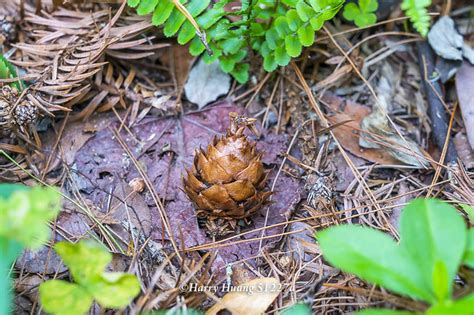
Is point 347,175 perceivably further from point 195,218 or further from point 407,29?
point 407,29

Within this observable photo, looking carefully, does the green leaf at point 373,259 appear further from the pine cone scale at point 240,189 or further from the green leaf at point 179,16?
the green leaf at point 179,16

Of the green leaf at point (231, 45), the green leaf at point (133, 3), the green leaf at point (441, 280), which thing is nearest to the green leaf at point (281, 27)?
the green leaf at point (231, 45)

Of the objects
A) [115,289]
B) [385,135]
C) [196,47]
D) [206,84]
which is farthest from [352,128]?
[115,289]

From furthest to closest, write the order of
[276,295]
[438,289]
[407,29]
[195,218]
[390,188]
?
[407,29] → [390,188] → [195,218] → [276,295] → [438,289]

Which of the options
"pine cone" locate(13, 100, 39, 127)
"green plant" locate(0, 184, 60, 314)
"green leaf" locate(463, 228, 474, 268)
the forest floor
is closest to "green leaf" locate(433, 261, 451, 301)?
"green leaf" locate(463, 228, 474, 268)

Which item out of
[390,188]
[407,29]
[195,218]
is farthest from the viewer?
[407,29]

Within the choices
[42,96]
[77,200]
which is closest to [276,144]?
[77,200]
